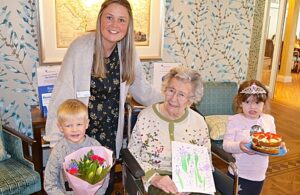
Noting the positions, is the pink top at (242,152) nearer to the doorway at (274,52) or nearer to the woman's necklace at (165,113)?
the woman's necklace at (165,113)

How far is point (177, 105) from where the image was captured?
69.9 inches

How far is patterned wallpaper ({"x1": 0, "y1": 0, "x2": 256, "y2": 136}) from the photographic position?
2420mm

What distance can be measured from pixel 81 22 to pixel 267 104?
5.41 ft

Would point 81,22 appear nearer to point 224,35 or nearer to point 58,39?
point 58,39

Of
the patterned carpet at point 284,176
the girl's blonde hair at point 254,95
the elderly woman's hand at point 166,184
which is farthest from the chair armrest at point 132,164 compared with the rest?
the patterned carpet at point 284,176


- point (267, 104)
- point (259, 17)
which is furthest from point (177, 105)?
point (259, 17)

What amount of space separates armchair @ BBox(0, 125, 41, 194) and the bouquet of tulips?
655mm

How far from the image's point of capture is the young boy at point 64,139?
1554 millimetres

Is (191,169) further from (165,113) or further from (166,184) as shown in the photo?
(165,113)

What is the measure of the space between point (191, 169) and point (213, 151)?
32 cm

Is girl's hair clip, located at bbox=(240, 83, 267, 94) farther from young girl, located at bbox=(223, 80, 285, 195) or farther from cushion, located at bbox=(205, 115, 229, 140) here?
cushion, located at bbox=(205, 115, 229, 140)

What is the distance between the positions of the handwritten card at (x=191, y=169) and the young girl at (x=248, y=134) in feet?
0.83

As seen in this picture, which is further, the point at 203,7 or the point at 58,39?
the point at 203,7

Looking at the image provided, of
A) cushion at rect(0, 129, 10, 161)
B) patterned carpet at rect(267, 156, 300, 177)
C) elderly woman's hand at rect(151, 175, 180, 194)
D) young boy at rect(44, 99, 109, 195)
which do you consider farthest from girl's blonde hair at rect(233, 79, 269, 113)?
cushion at rect(0, 129, 10, 161)
